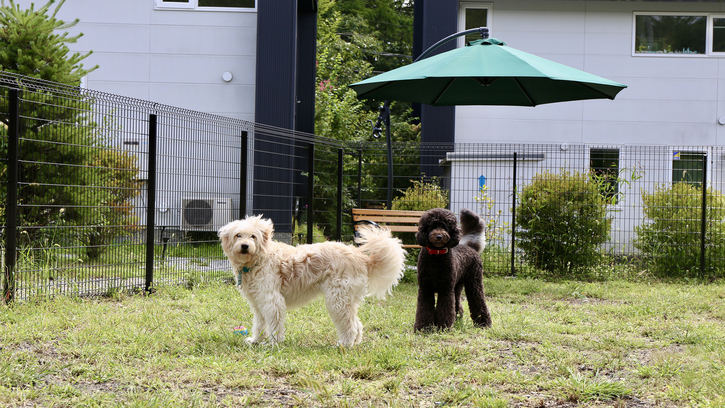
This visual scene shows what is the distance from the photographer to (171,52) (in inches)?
447

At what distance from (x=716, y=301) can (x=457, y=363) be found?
4.69 m

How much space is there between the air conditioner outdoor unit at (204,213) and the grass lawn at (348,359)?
1.20 metres

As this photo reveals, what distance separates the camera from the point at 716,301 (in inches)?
261

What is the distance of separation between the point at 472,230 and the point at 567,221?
155 inches

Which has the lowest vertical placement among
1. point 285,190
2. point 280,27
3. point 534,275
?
point 534,275

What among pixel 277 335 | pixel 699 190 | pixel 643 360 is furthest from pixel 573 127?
pixel 277 335

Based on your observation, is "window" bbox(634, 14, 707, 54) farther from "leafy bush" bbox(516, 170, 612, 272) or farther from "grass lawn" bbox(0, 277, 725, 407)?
"grass lawn" bbox(0, 277, 725, 407)

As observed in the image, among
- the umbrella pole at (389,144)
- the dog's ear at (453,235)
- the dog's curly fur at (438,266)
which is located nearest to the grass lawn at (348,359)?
the dog's curly fur at (438,266)

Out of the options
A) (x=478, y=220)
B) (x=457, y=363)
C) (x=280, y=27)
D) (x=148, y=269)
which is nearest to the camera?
(x=457, y=363)

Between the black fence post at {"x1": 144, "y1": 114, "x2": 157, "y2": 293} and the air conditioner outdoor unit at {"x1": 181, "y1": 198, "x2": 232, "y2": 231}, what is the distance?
1.39 feet

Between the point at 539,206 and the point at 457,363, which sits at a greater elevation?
the point at 539,206

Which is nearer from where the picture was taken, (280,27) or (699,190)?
(699,190)

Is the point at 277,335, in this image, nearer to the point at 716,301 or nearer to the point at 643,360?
the point at 643,360

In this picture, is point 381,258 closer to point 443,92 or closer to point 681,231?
point 443,92
